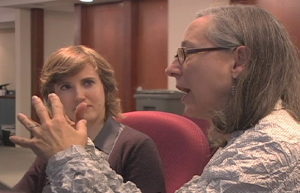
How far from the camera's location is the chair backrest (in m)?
1.71

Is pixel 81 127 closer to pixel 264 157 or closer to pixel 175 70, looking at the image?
pixel 175 70

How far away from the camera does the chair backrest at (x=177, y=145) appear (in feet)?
5.60

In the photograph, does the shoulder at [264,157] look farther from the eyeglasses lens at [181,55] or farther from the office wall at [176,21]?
the office wall at [176,21]

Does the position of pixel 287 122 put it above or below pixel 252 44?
below

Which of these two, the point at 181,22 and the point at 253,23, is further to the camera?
the point at 181,22

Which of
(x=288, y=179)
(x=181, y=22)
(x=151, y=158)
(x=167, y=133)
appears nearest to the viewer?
(x=288, y=179)

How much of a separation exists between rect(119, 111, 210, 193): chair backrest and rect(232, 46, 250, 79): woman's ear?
671mm

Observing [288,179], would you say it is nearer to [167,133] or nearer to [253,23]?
[253,23]

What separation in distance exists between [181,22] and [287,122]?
174 inches

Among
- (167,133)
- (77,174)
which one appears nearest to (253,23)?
(77,174)

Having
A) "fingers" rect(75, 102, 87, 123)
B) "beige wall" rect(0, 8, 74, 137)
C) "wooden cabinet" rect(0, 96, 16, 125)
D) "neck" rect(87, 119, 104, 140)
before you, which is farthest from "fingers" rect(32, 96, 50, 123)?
"wooden cabinet" rect(0, 96, 16, 125)

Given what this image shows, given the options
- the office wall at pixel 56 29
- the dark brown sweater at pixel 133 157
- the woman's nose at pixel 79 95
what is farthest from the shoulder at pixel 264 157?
the office wall at pixel 56 29

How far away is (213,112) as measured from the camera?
43.3 inches

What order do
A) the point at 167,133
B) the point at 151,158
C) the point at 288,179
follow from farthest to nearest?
1. the point at 167,133
2. the point at 151,158
3. the point at 288,179
